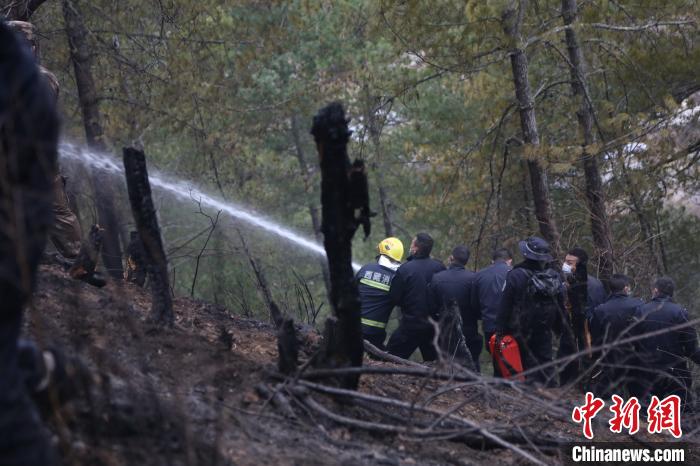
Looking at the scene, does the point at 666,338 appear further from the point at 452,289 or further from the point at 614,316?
the point at 452,289

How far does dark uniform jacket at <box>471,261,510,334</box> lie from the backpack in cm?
85

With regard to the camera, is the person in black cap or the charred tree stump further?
the person in black cap

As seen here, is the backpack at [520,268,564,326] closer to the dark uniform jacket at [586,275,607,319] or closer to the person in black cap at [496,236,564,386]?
the person in black cap at [496,236,564,386]

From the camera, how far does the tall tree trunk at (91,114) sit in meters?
11.2

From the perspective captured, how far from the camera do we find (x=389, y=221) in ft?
69.3

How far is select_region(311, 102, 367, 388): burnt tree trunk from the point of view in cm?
496

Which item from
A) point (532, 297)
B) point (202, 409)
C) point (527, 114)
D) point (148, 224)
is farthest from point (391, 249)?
point (202, 409)

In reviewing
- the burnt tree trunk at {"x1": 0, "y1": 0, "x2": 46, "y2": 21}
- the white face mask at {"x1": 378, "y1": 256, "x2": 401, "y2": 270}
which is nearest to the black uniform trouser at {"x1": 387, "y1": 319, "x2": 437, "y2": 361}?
the white face mask at {"x1": 378, "y1": 256, "x2": 401, "y2": 270}

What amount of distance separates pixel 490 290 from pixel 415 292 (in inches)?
32.2

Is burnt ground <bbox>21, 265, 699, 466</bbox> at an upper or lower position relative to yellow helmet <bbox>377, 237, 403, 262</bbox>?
lower

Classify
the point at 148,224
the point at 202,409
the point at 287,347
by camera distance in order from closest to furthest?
1. the point at 202,409
2. the point at 287,347
3. the point at 148,224

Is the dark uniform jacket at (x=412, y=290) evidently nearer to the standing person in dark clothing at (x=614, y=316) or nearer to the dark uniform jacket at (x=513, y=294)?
the dark uniform jacket at (x=513, y=294)

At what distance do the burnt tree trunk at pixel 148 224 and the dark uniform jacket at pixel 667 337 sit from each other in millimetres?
4207

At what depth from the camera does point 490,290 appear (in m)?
8.71
